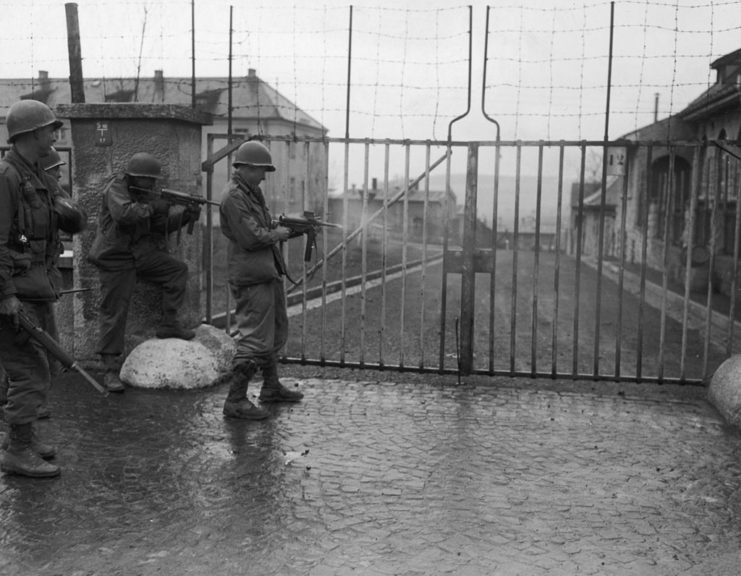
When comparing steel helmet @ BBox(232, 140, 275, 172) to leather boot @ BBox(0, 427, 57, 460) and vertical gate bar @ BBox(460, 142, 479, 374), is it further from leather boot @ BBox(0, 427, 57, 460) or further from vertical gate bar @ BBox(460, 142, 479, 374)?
leather boot @ BBox(0, 427, 57, 460)

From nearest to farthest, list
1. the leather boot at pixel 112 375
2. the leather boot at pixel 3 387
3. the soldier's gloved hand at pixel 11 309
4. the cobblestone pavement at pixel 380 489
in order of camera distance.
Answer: the cobblestone pavement at pixel 380 489
the soldier's gloved hand at pixel 11 309
the leather boot at pixel 3 387
the leather boot at pixel 112 375

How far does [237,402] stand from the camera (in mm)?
6305

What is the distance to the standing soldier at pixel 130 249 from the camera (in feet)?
22.7

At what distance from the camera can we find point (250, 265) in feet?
20.8

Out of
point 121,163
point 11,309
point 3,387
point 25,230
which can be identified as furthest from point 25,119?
point 121,163

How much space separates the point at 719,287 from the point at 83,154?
15825 millimetres

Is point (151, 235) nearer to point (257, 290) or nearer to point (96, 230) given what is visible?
point (96, 230)

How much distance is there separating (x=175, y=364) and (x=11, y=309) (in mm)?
2602

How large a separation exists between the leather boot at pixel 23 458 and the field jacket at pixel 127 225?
232 centimetres

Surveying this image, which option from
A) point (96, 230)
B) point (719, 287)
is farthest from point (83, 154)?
point (719, 287)

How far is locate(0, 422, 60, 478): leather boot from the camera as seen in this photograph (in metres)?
4.90

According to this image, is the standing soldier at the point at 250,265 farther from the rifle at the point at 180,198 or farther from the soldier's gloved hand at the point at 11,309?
the soldier's gloved hand at the point at 11,309

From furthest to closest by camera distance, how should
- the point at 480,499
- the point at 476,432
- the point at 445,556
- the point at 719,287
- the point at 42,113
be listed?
1. the point at 719,287
2. the point at 476,432
3. the point at 42,113
4. the point at 480,499
5. the point at 445,556

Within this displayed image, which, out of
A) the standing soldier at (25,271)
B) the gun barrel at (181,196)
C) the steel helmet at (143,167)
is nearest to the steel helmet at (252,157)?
the gun barrel at (181,196)
